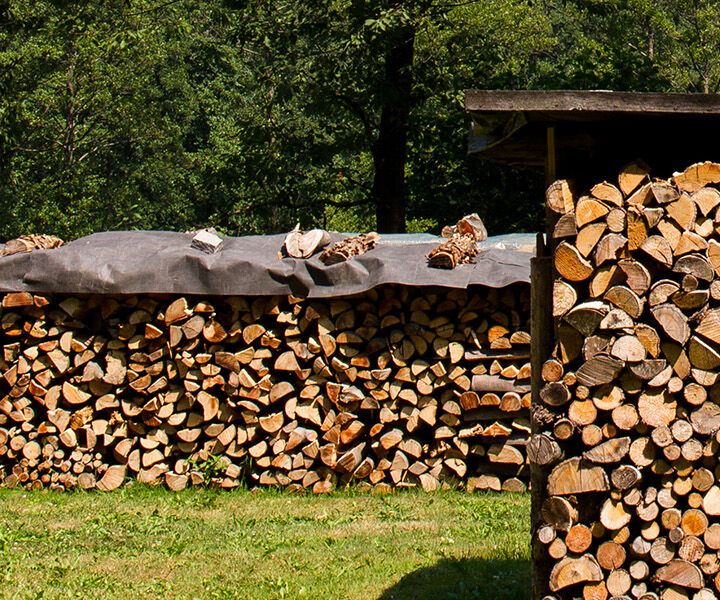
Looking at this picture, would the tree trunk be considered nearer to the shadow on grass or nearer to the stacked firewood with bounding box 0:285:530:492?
the stacked firewood with bounding box 0:285:530:492

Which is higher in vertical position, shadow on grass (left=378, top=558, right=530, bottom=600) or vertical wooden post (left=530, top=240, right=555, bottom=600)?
vertical wooden post (left=530, top=240, right=555, bottom=600)

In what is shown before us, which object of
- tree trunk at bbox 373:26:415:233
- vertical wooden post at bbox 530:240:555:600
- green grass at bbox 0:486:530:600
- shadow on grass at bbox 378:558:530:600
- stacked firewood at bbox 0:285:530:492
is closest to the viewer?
vertical wooden post at bbox 530:240:555:600

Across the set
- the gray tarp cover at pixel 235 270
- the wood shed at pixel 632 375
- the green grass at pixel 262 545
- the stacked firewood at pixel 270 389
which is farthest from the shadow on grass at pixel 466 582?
the gray tarp cover at pixel 235 270

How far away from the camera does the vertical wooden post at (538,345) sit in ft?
13.5

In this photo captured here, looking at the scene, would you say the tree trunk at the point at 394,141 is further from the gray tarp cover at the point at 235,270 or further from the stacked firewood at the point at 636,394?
the stacked firewood at the point at 636,394

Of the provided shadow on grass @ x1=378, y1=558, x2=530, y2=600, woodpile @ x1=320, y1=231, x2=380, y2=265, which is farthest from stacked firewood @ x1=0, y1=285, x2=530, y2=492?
shadow on grass @ x1=378, y1=558, x2=530, y2=600

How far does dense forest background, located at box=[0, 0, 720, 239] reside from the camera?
46.2ft

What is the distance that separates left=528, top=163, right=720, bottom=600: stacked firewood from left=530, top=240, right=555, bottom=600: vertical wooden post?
6.1 inches

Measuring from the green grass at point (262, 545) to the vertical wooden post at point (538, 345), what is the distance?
0.90m

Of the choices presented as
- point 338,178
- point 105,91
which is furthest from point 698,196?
point 105,91

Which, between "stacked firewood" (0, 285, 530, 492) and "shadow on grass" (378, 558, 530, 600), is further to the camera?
"stacked firewood" (0, 285, 530, 492)

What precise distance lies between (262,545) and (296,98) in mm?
22729

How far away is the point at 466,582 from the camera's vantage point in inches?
206

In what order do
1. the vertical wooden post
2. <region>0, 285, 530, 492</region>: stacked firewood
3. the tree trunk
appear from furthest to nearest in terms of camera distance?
the tree trunk < <region>0, 285, 530, 492</region>: stacked firewood < the vertical wooden post
